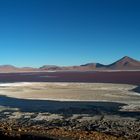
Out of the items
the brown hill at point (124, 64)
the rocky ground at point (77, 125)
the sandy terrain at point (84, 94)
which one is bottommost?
the rocky ground at point (77, 125)

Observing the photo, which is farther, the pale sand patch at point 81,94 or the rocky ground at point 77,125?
the pale sand patch at point 81,94

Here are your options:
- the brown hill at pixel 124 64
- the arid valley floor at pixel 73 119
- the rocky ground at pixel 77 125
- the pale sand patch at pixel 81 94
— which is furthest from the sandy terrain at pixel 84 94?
the brown hill at pixel 124 64

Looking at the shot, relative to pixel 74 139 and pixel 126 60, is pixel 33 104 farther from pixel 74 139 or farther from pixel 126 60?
pixel 126 60

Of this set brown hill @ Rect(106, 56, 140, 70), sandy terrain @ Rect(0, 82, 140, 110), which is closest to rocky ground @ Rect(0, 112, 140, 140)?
sandy terrain @ Rect(0, 82, 140, 110)

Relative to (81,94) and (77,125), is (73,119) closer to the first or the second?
(77,125)

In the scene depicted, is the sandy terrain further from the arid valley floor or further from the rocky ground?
the rocky ground

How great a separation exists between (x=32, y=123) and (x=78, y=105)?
19.5 feet

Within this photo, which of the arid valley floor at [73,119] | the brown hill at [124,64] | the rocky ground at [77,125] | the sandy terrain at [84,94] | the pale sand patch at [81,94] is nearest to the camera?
the arid valley floor at [73,119]

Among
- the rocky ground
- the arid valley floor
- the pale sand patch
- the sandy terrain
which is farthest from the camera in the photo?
the pale sand patch

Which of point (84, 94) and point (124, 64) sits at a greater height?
point (124, 64)

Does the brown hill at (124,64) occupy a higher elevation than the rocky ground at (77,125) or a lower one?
higher

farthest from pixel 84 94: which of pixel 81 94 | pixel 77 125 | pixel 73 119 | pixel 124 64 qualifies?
pixel 124 64

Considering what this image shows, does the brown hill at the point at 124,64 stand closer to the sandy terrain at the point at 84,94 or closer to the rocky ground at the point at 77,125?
the sandy terrain at the point at 84,94

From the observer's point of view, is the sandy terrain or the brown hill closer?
the sandy terrain
